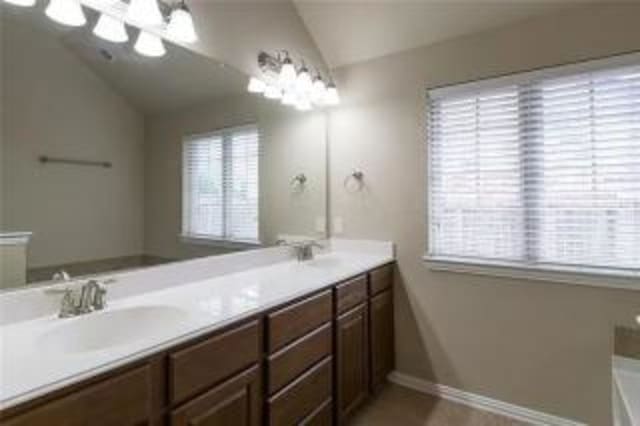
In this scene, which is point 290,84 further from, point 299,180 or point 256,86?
point 299,180

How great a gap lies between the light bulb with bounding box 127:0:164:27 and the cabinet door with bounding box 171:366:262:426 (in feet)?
4.98

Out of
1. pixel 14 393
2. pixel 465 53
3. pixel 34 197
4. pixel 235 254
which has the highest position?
pixel 465 53

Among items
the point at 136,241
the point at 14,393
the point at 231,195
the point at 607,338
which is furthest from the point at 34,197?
the point at 607,338

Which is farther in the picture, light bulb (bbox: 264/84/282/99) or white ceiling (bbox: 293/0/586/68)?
light bulb (bbox: 264/84/282/99)

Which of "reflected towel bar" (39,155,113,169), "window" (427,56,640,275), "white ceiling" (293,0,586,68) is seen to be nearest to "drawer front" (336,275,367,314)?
"window" (427,56,640,275)

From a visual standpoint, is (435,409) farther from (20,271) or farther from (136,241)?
(20,271)

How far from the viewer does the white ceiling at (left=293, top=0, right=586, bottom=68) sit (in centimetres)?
219

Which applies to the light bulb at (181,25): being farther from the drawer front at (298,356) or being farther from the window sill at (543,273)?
the window sill at (543,273)

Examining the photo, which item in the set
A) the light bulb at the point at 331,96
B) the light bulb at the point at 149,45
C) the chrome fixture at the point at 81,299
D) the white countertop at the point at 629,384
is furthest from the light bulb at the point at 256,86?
the white countertop at the point at 629,384

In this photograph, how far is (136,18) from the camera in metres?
1.60

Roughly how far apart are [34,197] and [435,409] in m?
2.38

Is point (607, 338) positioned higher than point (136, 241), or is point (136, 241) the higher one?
point (136, 241)

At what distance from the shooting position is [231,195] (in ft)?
7.41

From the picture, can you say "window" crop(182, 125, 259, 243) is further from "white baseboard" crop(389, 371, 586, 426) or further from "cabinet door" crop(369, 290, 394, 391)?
"white baseboard" crop(389, 371, 586, 426)
